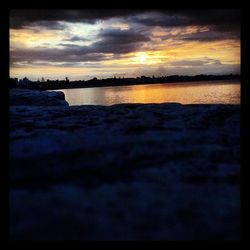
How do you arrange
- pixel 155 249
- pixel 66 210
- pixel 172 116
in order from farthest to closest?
pixel 172 116 < pixel 66 210 < pixel 155 249

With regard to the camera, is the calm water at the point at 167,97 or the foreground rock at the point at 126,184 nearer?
the foreground rock at the point at 126,184

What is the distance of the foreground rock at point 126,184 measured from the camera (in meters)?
1.89

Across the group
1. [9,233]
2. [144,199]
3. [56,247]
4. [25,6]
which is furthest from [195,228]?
[25,6]

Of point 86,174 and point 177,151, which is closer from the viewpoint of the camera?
point 86,174

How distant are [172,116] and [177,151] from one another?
261 centimetres

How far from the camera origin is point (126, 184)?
8.32 ft

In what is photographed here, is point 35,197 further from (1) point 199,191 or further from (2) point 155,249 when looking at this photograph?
(1) point 199,191

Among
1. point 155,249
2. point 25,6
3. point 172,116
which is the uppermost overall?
point 25,6

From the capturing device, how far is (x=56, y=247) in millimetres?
1740

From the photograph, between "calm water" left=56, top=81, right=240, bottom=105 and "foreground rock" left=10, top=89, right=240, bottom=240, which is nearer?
"foreground rock" left=10, top=89, right=240, bottom=240

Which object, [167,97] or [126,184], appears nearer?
[126,184]

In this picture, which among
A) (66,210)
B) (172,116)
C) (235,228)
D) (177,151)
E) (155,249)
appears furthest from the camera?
(172,116)

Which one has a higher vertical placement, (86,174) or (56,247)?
(86,174)

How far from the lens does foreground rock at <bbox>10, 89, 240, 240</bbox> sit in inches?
74.6
